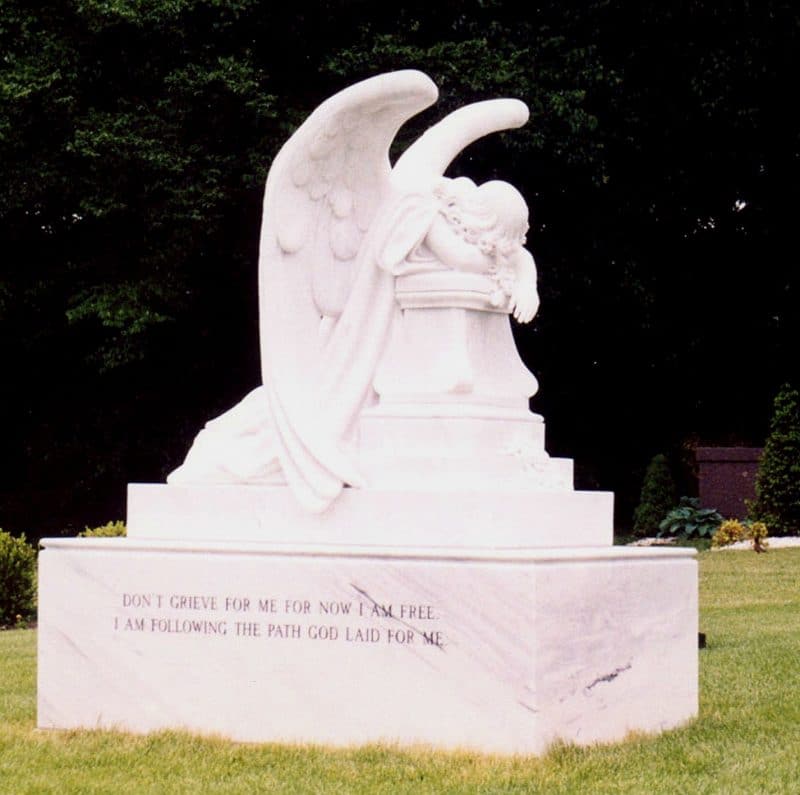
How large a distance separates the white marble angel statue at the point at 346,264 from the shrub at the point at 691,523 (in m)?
16.2

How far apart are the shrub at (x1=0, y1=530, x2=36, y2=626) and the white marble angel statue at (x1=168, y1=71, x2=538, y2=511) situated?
7.20m

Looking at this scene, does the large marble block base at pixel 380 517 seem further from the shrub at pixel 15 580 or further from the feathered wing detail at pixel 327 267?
the shrub at pixel 15 580

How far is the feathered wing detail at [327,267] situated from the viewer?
881cm

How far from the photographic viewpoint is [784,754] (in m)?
8.19

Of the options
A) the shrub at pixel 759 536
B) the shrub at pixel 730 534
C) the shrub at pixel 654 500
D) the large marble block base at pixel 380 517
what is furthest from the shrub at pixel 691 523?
the large marble block base at pixel 380 517

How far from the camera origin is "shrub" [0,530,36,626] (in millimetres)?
16016

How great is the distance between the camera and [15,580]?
640 inches

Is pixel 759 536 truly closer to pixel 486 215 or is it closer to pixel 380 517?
pixel 486 215

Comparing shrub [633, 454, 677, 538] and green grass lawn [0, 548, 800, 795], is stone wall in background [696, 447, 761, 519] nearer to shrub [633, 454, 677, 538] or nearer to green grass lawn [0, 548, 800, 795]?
shrub [633, 454, 677, 538]

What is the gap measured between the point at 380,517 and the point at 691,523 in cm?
1721

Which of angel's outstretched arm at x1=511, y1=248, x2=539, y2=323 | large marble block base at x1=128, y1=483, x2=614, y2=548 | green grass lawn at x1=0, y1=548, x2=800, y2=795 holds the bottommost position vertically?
green grass lawn at x1=0, y1=548, x2=800, y2=795

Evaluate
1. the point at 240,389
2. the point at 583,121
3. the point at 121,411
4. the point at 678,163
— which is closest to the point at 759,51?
the point at 678,163

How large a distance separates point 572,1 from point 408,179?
17728 mm

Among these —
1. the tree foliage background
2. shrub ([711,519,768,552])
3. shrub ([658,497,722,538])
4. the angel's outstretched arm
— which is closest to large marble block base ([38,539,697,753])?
the angel's outstretched arm
